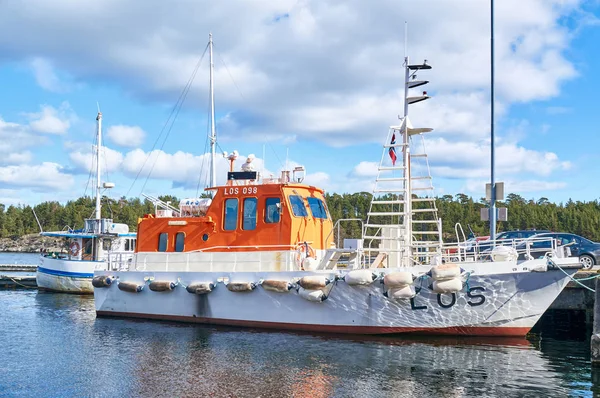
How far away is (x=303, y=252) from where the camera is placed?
16.7m

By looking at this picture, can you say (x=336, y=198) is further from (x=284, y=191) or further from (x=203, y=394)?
(x=203, y=394)

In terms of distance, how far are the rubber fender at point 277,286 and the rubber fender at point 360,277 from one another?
1.79 m

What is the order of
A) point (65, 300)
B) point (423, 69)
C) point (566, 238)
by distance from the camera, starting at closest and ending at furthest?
point (423, 69) < point (566, 238) < point (65, 300)

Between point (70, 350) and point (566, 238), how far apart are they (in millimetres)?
17102

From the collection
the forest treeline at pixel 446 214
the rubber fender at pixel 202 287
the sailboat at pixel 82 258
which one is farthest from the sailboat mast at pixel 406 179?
the forest treeline at pixel 446 214

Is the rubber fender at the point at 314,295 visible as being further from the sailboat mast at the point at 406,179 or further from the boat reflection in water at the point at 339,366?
the sailboat mast at the point at 406,179

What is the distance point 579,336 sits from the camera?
55.1 feet

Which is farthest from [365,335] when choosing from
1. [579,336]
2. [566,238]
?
[566,238]

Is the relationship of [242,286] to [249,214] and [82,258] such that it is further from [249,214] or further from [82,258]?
[82,258]

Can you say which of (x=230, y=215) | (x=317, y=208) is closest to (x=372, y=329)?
(x=317, y=208)

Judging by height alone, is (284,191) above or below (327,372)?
above

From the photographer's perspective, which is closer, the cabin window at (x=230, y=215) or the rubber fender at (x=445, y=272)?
the rubber fender at (x=445, y=272)

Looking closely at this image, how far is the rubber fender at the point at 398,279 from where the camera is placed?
14.4 m

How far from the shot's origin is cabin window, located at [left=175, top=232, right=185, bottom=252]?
18.3 meters
